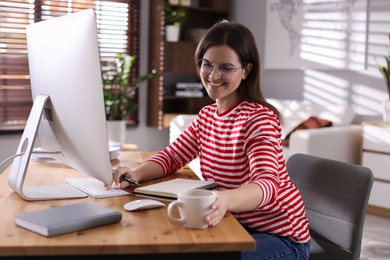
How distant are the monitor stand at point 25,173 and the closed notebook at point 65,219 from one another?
0.68ft

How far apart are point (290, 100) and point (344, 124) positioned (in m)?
0.76

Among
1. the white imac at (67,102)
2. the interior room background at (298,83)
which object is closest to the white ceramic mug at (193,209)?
the white imac at (67,102)

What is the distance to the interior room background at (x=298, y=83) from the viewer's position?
15.4 feet

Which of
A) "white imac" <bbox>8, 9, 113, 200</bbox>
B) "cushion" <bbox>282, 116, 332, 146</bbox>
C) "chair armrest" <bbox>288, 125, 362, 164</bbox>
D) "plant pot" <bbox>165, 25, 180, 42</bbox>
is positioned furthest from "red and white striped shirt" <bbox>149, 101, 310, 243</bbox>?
"plant pot" <bbox>165, 25, 180, 42</bbox>

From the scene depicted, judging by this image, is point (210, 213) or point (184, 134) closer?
point (210, 213)

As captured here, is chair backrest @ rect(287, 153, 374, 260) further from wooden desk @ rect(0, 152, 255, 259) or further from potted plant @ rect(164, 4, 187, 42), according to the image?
potted plant @ rect(164, 4, 187, 42)

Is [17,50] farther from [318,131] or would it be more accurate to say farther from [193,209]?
[193,209]

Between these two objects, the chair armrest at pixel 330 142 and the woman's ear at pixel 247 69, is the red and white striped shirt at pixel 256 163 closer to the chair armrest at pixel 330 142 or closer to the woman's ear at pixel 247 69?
the woman's ear at pixel 247 69

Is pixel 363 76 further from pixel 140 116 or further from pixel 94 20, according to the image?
pixel 94 20

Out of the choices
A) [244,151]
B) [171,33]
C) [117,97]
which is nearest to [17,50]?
[117,97]

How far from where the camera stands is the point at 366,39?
477 cm

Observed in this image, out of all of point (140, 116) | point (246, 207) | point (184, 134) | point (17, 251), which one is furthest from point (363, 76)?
point (17, 251)

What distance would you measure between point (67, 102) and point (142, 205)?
0.33 metres

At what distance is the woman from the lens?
4.84 feet
